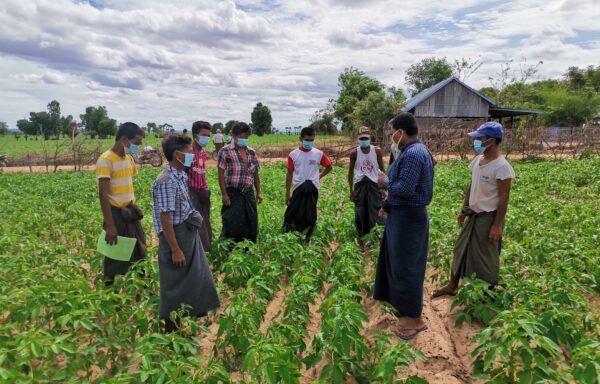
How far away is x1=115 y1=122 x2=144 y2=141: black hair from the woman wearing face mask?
2.41 m

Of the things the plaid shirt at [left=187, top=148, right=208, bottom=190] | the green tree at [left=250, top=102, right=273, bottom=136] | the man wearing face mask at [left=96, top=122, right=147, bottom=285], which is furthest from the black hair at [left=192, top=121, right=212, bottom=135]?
the green tree at [left=250, top=102, right=273, bottom=136]

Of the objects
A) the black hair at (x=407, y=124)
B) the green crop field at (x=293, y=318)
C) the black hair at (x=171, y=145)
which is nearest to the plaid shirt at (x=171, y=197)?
the black hair at (x=171, y=145)

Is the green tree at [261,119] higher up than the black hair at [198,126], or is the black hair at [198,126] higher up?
the green tree at [261,119]

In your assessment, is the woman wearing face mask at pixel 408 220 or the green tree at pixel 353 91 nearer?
the woman wearing face mask at pixel 408 220

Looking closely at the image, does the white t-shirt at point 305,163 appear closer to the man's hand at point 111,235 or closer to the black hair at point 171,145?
the black hair at point 171,145

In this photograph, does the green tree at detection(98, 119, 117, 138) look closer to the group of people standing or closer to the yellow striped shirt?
the group of people standing

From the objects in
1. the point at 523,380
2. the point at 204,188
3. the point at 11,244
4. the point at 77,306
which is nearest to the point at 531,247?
the point at 523,380

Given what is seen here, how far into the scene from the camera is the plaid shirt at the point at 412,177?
10.5 ft

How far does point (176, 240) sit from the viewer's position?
3.11m

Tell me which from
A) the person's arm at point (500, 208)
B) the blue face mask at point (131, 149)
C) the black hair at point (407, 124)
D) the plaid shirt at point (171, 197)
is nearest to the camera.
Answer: the plaid shirt at point (171, 197)

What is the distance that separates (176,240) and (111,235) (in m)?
0.95

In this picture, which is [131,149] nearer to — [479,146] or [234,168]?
[234,168]

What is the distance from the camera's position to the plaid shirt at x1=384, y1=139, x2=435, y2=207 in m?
3.21

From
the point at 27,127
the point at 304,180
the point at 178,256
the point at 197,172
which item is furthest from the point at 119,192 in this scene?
the point at 27,127
